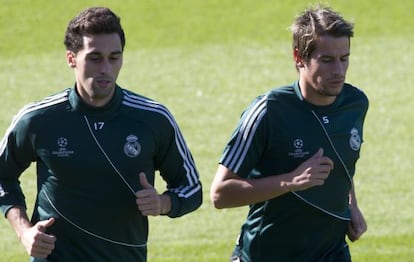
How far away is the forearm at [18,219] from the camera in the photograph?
23.4 ft

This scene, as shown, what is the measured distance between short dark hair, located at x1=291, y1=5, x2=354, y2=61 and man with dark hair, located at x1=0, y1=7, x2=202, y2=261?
905mm

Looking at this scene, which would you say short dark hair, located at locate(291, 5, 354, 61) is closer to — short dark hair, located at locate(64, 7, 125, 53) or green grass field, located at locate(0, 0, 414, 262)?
short dark hair, located at locate(64, 7, 125, 53)

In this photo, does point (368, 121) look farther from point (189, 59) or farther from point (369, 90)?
point (189, 59)

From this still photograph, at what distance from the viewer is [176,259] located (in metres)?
11.5

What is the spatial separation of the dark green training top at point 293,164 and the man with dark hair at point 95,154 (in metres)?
0.42

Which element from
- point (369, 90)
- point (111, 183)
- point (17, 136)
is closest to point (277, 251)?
point (111, 183)

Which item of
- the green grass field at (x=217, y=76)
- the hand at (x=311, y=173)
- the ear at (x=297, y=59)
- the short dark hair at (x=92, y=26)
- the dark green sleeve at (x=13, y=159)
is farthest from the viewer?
the green grass field at (x=217, y=76)

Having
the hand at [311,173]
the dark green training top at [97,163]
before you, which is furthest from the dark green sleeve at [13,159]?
the hand at [311,173]

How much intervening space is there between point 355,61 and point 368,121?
282 centimetres

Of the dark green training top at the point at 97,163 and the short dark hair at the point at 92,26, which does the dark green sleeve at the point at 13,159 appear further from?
the short dark hair at the point at 92,26

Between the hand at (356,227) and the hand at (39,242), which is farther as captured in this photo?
the hand at (356,227)

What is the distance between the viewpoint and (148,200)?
6887 millimetres

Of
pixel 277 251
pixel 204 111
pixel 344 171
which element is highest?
pixel 344 171

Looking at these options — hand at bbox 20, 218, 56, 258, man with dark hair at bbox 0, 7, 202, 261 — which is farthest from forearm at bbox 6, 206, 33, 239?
hand at bbox 20, 218, 56, 258
